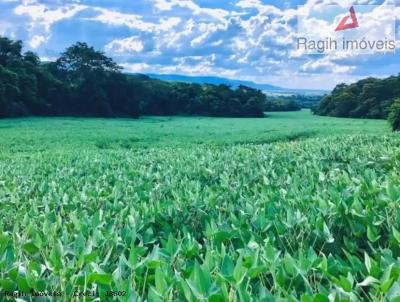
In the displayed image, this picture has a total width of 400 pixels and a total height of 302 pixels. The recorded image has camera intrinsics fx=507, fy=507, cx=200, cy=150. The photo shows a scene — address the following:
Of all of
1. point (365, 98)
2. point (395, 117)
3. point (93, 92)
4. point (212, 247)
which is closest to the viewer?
point (212, 247)


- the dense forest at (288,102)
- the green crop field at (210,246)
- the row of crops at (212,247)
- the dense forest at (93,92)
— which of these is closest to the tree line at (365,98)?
the dense forest at (93,92)

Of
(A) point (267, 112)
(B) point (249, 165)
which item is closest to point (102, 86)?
(A) point (267, 112)

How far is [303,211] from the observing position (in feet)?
9.10

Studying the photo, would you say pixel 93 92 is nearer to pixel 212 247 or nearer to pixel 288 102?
pixel 288 102

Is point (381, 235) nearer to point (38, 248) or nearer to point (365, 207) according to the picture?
point (365, 207)

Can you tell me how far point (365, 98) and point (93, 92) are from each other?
2471 cm

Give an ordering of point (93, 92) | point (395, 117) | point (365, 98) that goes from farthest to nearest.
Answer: point (93, 92), point (365, 98), point (395, 117)

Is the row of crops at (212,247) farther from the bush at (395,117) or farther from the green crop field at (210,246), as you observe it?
the bush at (395,117)

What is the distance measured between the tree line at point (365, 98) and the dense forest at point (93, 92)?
983cm

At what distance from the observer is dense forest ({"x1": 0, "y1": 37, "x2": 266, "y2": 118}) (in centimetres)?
4144

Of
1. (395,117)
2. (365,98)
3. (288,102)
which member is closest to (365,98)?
(365,98)

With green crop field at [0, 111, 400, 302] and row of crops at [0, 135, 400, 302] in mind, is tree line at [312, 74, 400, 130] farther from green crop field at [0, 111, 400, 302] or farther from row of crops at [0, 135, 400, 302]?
row of crops at [0, 135, 400, 302]

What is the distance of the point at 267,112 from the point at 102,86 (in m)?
21.9

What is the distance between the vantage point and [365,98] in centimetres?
4544
